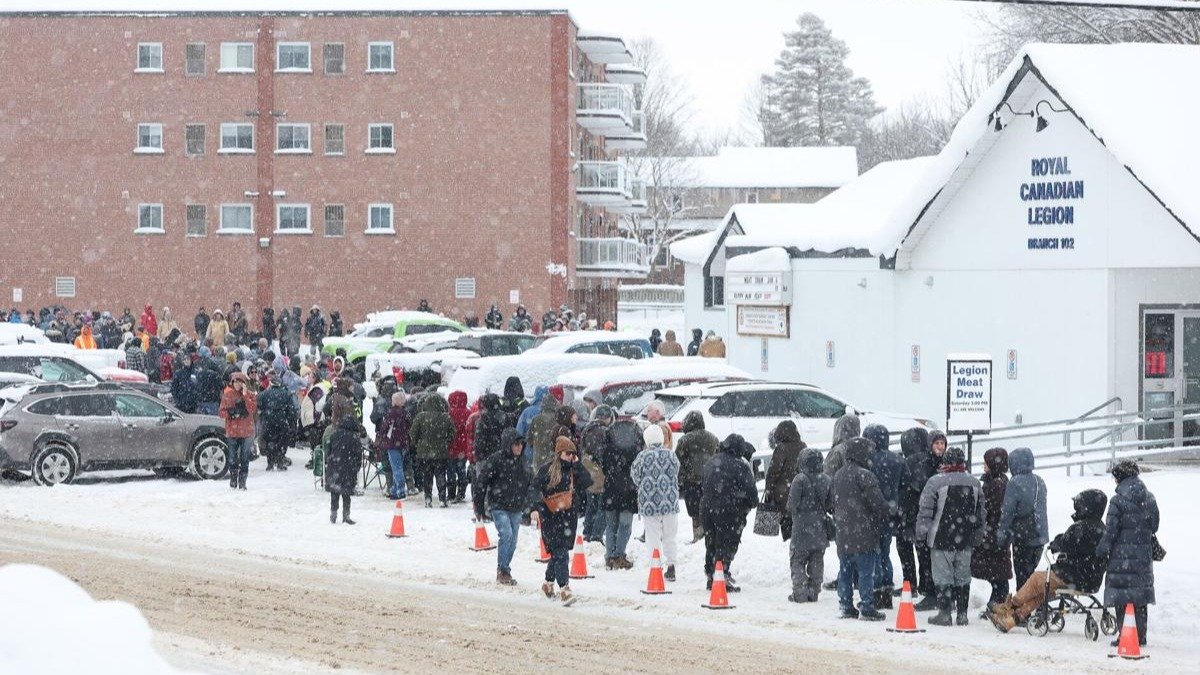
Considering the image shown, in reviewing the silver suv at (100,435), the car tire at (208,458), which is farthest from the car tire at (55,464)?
the car tire at (208,458)

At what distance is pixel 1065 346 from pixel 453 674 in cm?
1497

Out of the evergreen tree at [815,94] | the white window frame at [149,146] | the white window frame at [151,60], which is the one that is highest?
the evergreen tree at [815,94]

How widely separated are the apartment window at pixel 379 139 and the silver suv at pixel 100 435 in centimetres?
3550

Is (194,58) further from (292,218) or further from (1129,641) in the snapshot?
(1129,641)

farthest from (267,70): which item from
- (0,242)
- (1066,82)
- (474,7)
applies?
(1066,82)

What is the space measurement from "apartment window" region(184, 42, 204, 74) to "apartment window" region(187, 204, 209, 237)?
475 cm

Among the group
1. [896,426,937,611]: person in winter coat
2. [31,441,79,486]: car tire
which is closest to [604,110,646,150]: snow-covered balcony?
[31,441,79,486]: car tire

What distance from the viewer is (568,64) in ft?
197

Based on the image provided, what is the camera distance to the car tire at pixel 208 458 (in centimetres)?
2488

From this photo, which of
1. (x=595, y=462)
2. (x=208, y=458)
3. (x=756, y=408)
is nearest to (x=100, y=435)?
(x=208, y=458)

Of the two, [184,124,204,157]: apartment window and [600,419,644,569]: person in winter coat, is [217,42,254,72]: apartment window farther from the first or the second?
[600,419,644,569]: person in winter coat

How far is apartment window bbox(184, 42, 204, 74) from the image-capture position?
6031cm

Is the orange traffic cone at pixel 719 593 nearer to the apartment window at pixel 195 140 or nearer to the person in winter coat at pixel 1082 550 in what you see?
the person in winter coat at pixel 1082 550

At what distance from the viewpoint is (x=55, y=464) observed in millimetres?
24109
